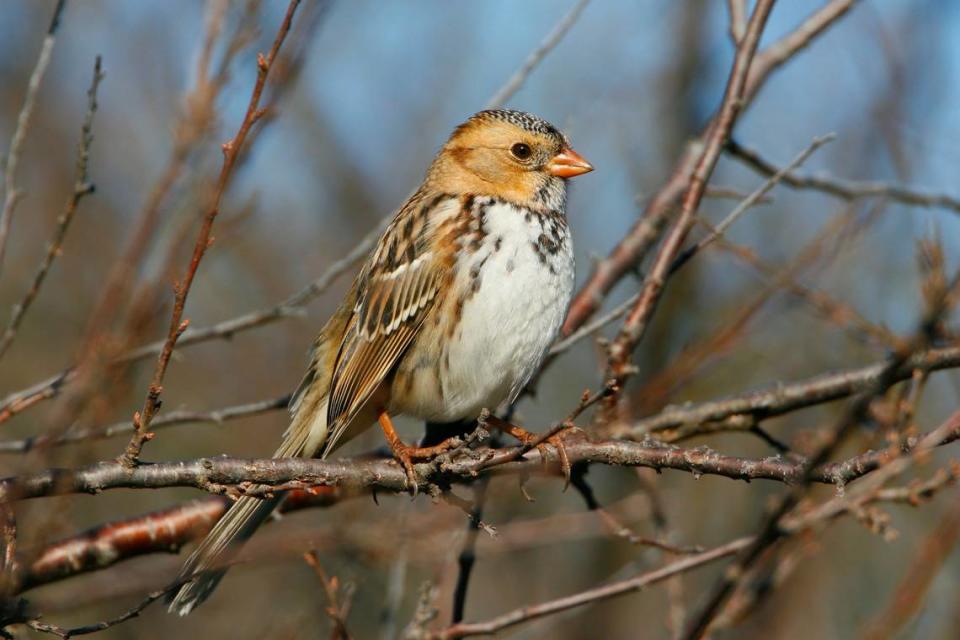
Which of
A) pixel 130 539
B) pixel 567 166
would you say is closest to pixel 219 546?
pixel 130 539

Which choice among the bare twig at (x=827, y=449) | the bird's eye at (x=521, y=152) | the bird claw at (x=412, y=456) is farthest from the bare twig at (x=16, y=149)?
the bare twig at (x=827, y=449)

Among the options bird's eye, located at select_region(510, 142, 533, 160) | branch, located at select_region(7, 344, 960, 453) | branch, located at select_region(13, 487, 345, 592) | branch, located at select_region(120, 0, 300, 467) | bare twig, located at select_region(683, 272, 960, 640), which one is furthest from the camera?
bird's eye, located at select_region(510, 142, 533, 160)

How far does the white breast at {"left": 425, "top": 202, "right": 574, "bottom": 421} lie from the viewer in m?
4.46

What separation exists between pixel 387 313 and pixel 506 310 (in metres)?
0.59

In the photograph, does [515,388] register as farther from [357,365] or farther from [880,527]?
[880,527]

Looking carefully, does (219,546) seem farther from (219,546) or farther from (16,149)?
(16,149)

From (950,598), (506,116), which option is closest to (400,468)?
→ (506,116)

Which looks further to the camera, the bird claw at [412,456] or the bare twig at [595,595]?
the bird claw at [412,456]

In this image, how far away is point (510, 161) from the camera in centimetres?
517

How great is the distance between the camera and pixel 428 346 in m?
4.67

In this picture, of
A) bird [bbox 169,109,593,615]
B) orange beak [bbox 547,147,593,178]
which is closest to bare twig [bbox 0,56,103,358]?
bird [bbox 169,109,593,615]

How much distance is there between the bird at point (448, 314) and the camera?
177 inches

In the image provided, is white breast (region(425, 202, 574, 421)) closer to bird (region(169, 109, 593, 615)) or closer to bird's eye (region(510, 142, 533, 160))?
bird (region(169, 109, 593, 615))

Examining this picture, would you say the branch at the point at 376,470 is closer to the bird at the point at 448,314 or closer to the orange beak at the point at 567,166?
the bird at the point at 448,314
